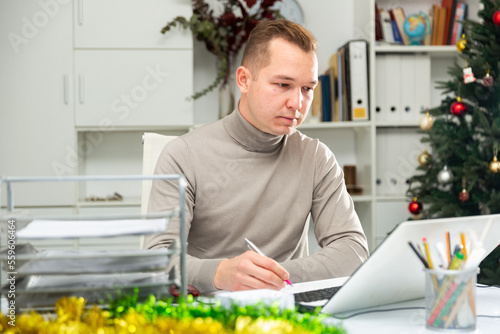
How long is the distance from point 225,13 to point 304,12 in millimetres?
500

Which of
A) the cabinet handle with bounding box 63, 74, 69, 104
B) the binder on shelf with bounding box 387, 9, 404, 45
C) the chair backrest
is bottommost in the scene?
the chair backrest

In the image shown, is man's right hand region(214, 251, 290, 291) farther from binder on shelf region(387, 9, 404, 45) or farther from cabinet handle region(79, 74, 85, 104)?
binder on shelf region(387, 9, 404, 45)

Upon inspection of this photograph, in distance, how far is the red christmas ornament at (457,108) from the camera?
2578 mm

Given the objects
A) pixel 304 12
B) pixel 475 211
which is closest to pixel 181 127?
pixel 304 12

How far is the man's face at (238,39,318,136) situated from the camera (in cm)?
140

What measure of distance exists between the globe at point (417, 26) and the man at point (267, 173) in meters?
1.69

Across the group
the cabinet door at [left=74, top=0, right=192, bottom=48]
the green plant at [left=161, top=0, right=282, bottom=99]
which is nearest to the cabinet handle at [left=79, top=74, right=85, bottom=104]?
the cabinet door at [left=74, top=0, right=192, bottom=48]

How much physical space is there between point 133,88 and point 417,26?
4.83ft

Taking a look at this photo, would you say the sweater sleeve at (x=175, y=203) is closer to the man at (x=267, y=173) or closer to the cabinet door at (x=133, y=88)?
the man at (x=267, y=173)

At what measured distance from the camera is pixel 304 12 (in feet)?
10.6

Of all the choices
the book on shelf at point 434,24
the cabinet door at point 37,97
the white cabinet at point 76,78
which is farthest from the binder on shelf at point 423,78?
the cabinet door at point 37,97

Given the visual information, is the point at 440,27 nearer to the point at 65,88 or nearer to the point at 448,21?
the point at 448,21

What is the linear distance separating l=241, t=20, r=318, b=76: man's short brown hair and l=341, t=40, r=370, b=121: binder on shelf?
1.55m

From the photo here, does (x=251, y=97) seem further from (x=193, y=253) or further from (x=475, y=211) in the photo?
(x=475, y=211)
